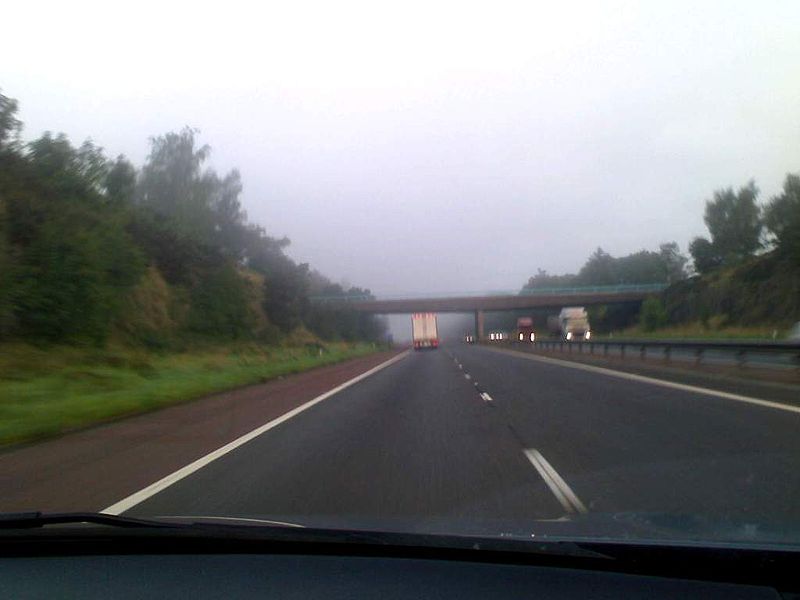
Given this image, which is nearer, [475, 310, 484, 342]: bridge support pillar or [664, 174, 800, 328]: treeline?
[664, 174, 800, 328]: treeline

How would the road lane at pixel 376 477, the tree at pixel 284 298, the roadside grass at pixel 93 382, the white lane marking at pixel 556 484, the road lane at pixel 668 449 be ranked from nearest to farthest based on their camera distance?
the road lane at pixel 376 477
the white lane marking at pixel 556 484
the road lane at pixel 668 449
the roadside grass at pixel 93 382
the tree at pixel 284 298

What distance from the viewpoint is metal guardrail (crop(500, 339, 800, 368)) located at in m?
27.6

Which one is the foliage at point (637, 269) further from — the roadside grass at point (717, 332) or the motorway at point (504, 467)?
the motorway at point (504, 467)

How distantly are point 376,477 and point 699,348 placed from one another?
994 inches

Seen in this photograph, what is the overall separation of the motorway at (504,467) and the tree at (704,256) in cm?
8227

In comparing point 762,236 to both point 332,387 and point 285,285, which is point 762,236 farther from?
point 332,387

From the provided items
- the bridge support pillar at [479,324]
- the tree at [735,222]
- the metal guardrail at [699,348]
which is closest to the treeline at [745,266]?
the tree at [735,222]

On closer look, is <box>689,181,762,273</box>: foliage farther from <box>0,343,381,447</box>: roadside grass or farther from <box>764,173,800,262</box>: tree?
<box>0,343,381,447</box>: roadside grass

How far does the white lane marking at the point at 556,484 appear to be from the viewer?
930 cm

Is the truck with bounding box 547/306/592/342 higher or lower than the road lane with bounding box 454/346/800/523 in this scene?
higher

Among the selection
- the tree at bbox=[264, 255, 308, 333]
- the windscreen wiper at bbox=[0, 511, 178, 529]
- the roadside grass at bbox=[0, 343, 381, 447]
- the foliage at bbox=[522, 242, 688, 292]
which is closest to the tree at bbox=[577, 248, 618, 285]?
the foliage at bbox=[522, 242, 688, 292]

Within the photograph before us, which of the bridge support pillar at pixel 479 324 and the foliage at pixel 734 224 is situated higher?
the foliage at pixel 734 224

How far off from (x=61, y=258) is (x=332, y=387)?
1275 centimetres

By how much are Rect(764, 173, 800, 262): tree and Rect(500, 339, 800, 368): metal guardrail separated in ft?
51.8
